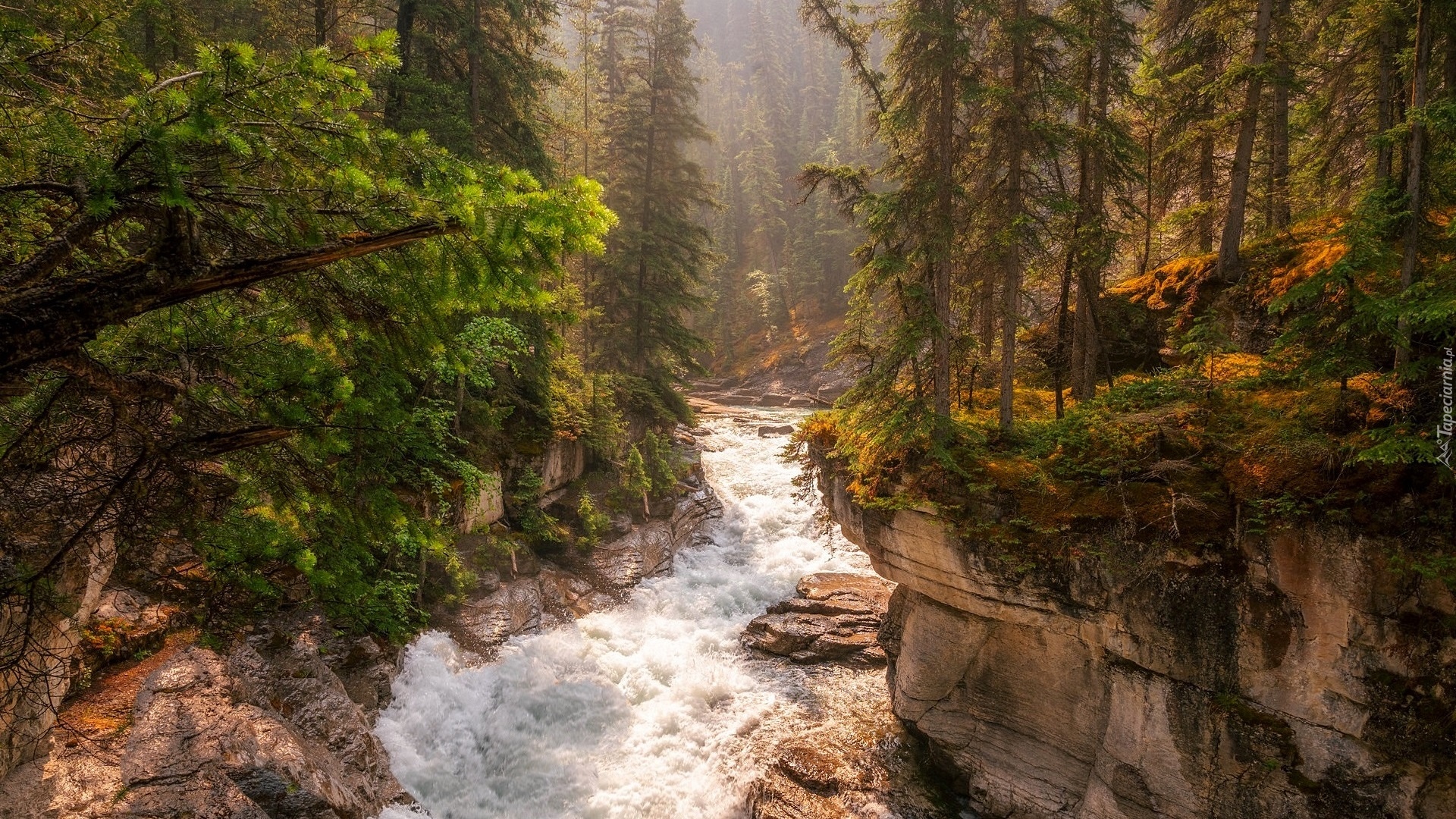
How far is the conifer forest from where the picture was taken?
12.2 feet

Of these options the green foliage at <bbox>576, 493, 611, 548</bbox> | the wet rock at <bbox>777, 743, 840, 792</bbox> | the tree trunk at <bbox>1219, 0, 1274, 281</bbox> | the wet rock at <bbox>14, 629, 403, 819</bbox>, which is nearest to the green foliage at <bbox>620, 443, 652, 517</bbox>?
the green foliage at <bbox>576, 493, 611, 548</bbox>

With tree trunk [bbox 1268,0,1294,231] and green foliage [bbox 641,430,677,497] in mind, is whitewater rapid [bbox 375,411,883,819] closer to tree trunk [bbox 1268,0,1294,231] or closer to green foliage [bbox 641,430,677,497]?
green foliage [bbox 641,430,677,497]

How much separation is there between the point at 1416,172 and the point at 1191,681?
23.0 ft

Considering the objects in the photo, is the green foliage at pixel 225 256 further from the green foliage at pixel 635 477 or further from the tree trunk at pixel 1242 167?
the green foliage at pixel 635 477

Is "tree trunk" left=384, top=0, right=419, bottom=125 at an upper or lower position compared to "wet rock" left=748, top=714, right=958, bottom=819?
upper

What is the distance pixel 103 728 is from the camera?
5.96m

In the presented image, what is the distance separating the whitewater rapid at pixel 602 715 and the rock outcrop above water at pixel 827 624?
697mm

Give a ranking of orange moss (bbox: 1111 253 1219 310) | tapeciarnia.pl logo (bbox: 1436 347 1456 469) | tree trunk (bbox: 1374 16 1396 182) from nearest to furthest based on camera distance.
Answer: tapeciarnia.pl logo (bbox: 1436 347 1456 469), tree trunk (bbox: 1374 16 1396 182), orange moss (bbox: 1111 253 1219 310)

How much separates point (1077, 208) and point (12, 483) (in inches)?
504

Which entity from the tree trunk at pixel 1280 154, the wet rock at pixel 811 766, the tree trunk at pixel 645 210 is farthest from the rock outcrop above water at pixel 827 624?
the tree trunk at pixel 1280 154

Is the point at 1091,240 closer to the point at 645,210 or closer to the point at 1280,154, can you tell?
the point at 1280,154

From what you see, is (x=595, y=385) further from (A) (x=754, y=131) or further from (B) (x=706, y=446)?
(A) (x=754, y=131)

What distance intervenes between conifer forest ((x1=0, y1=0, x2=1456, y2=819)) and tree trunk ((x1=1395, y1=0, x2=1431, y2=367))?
0.25 ft

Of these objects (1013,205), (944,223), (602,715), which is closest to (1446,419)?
(1013,205)
